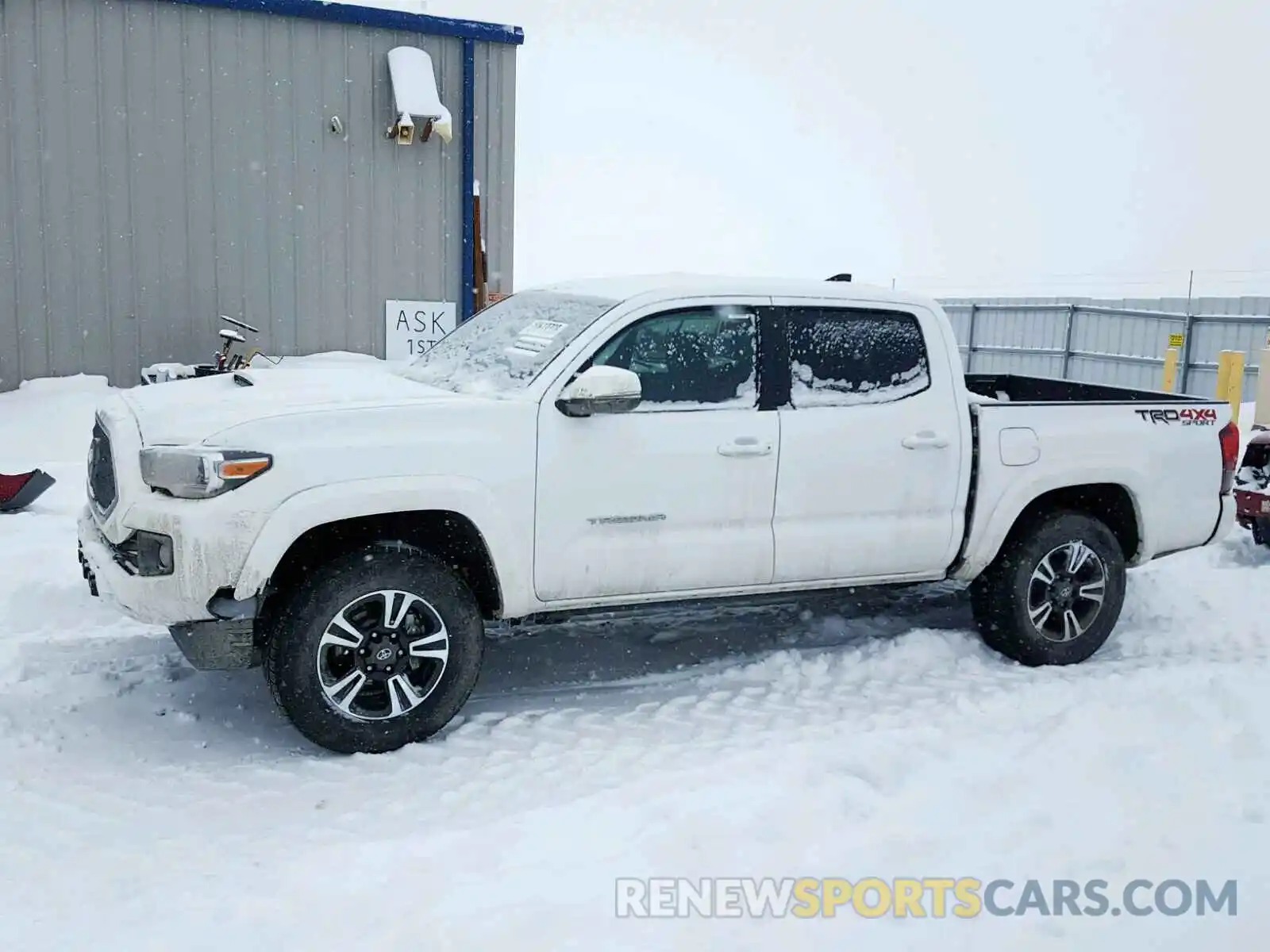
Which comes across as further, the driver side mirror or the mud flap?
the driver side mirror

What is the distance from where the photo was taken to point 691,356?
16.3ft

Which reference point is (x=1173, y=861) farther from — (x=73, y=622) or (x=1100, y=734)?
(x=73, y=622)

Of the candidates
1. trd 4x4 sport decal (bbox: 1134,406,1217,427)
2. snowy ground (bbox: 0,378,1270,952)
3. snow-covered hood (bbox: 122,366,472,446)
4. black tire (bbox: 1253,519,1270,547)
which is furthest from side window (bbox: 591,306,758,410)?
black tire (bbox: 1253,519,1270,547)

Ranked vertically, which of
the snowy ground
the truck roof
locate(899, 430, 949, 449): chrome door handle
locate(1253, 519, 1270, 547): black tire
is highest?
the truck roof

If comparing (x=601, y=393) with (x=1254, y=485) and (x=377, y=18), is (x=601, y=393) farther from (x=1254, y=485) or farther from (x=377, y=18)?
(x=377, y=18)

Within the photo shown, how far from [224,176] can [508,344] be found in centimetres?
755

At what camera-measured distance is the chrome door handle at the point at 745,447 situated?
489 centimetres

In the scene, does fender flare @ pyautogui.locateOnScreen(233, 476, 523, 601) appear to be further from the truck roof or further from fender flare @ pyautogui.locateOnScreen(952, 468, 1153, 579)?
fender flare @ pyautogui.locateOnScreen(952, 468, 1153, 579)

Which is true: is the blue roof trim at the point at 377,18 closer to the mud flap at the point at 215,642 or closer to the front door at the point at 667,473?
the front door at the point at 667,473

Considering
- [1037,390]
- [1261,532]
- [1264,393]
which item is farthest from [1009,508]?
[1264,393]

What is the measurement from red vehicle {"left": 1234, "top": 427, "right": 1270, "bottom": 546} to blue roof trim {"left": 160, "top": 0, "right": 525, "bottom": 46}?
27.7 ft

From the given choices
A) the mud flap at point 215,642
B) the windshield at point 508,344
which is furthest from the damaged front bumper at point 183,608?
the windshield at point 508,344

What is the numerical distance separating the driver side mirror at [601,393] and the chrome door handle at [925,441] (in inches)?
55.3
